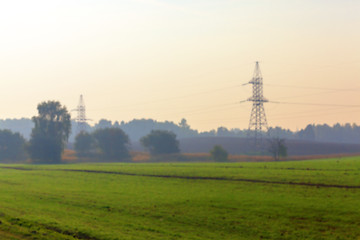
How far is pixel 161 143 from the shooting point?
16962 cm

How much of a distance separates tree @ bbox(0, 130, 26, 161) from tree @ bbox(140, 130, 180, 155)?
5104cm

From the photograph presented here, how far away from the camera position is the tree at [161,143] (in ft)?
555

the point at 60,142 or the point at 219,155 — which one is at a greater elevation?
the point at 60,142

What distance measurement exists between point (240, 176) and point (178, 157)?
3866 inches

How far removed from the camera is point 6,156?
172500 mm

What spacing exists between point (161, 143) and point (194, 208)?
129 m

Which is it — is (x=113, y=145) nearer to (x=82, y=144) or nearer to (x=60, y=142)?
(x=82, y=144)

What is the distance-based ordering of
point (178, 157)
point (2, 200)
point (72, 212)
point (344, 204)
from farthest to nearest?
point (178, 157), point (2, 200), point (72, 212), point (344, 204)

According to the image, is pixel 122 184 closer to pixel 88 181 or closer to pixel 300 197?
pixel 88 181

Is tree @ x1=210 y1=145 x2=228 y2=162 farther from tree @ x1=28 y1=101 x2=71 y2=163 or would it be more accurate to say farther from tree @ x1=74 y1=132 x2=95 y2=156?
tree @ x1=74 y1=132 x2=95 y2=156

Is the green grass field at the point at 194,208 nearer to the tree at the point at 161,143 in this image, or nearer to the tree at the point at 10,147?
the tree at the point at 161,143

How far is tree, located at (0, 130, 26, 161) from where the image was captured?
17250 centimetres

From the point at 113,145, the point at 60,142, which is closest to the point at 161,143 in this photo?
the point at 113,145

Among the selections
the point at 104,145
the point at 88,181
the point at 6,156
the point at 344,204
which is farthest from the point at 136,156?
the point at 344,204
